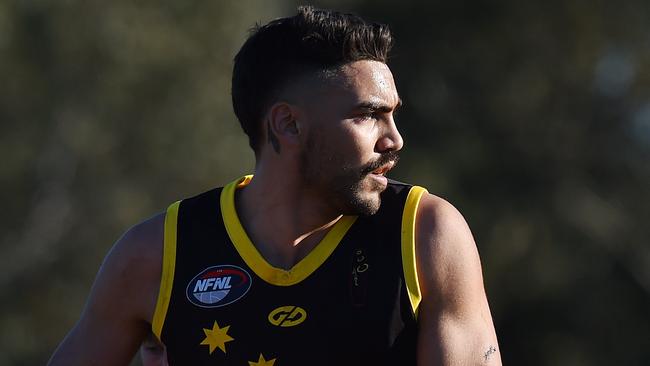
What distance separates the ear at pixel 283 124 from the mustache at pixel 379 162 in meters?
0.29

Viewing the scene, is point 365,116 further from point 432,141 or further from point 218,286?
point 432,141

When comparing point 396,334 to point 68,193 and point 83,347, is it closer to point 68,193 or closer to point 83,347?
point 83,347

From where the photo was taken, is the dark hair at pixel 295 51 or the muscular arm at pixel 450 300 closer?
the muscular arm at pixel 450 300

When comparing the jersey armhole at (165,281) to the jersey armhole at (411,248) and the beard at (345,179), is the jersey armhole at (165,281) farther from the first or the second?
the jersey armhole at (411,248)

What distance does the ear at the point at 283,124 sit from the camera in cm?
497

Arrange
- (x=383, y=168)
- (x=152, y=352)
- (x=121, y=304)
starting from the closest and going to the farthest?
(x=383, y=168), (x=121, y=304), (x=152, y=352)

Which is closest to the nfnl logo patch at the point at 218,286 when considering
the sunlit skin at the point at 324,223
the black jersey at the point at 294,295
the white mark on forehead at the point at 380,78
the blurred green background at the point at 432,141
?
the black jersey at the point at 294,295

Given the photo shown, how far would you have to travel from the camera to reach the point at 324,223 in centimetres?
506

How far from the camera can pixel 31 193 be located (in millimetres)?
18953

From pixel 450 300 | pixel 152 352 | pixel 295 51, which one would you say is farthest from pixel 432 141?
pixel 450 300

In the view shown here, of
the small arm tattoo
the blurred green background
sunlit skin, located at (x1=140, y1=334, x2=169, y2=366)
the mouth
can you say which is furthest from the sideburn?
the blurred green background

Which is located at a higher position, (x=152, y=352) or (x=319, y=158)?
(x=319, y=158)

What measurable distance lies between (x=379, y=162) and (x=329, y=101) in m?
0.28

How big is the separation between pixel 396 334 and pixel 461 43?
1706 centimetres
